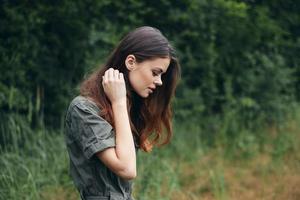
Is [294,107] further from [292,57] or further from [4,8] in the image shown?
[4,8]

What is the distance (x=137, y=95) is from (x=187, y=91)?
563cm

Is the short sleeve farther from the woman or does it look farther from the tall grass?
the tall grass

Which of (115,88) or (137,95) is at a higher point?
(115,88)

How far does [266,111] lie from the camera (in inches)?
351

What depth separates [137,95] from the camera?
3174 mm

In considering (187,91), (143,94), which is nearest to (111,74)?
(143,94)

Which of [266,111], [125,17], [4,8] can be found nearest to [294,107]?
[266,111]

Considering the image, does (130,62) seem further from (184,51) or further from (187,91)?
(184,51)

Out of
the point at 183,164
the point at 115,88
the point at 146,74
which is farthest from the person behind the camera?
the point at 183,164

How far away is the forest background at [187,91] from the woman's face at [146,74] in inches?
90.0

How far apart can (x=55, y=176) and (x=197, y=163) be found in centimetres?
223

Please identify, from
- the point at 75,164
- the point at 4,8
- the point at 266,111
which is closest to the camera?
the point at 75,164

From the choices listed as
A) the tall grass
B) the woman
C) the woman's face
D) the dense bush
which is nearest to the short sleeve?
the woman

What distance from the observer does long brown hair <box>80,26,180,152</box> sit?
2986mm
